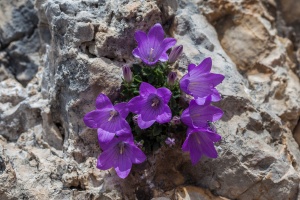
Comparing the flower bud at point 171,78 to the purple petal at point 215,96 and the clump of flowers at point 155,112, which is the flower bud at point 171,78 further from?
the purple petal at point 215,96

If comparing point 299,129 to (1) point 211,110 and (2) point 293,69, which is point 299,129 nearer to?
(2) point 293,69

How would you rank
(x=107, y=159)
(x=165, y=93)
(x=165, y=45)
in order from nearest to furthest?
(x=165, y=93) → (x=107, y=159) → (x=165, y=45)

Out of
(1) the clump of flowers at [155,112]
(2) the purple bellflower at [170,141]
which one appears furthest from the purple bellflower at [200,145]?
(2) the purple bellflower at [170,141]

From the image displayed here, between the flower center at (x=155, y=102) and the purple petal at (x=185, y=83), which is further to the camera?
the purple petal at (x=185, y=83)

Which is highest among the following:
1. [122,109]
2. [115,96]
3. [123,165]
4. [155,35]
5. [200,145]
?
[155,35]

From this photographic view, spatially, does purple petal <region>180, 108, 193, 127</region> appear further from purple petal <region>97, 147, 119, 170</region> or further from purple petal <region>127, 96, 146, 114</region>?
purple petal <region>97, 147, 119, 170</region>

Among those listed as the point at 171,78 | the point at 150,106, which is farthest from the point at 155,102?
the point at 171,78

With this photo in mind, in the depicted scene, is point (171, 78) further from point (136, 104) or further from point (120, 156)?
point (120, 156)

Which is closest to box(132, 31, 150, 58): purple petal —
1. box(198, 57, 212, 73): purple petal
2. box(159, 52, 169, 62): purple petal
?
box(159, 52, 169, 62): purple petal
